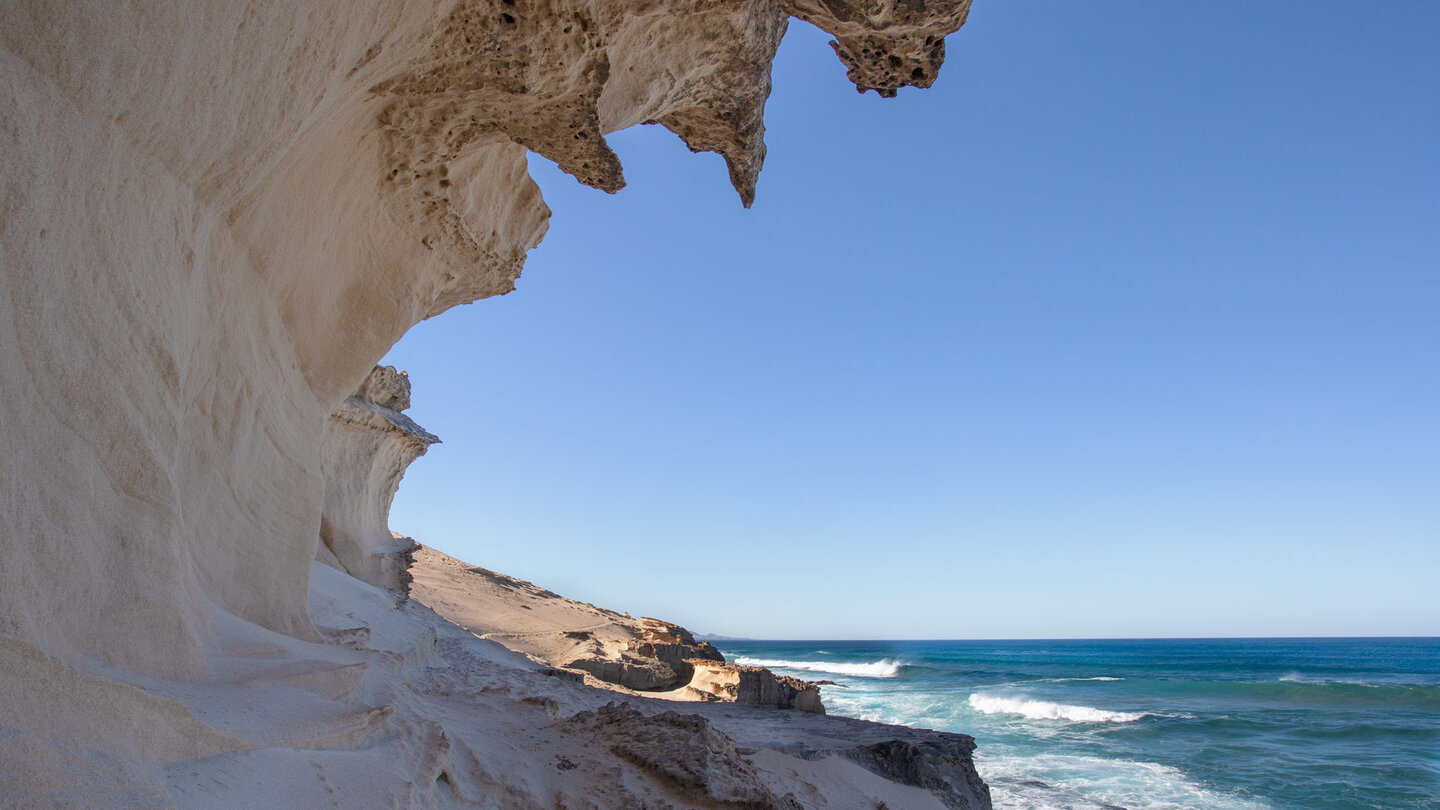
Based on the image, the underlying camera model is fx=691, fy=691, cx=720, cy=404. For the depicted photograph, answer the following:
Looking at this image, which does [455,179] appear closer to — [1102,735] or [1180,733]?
[1102,735]

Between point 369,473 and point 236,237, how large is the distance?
385 inches

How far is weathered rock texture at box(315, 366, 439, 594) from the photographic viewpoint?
11.3 m

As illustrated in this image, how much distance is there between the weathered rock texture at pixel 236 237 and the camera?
76.1 inches

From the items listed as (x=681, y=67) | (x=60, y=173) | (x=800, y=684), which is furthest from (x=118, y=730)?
(x=800, y=684)

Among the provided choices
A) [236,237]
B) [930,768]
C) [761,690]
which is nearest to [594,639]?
[761,690]

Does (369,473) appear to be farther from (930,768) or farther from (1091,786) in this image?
(1091,786)

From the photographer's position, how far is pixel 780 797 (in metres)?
3.82

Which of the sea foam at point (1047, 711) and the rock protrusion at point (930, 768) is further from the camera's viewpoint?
the sea foam at point (1047, 711)

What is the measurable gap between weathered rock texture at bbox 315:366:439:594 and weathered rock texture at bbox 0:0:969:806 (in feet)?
22.8

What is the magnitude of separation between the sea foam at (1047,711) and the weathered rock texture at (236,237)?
61.9 feet

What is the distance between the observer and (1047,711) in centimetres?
1992

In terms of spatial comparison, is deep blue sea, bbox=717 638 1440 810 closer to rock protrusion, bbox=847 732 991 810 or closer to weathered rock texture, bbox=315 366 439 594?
rock protrusion, bbox=847 732 991 810

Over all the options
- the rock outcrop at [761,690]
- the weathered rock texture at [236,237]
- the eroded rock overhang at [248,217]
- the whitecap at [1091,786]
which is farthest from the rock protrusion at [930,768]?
the eroded rock overhang at [248,217]

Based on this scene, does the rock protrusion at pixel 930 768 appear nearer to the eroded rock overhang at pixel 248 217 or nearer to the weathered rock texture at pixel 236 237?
the weathered rock texture at pixel 236 237
